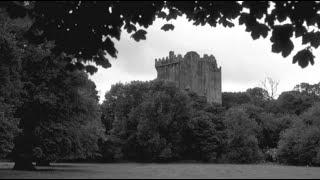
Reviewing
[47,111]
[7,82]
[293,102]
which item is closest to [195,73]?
[293,102]

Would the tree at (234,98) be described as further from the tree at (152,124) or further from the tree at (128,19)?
the tree at (128,19)

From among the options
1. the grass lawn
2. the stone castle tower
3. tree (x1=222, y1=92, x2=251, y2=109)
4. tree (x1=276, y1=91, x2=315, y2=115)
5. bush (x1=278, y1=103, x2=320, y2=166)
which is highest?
the stone castle tower

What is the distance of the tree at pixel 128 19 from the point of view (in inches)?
391

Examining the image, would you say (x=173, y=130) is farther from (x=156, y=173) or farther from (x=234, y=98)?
(x=234, y=98)

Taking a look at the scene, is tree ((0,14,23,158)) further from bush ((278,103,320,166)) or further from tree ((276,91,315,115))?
tree ((276,91,315,115))

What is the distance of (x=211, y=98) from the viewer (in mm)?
125250

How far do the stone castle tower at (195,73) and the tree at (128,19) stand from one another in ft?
375

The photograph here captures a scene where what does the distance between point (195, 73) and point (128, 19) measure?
385ft

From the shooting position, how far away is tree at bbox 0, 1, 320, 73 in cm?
992

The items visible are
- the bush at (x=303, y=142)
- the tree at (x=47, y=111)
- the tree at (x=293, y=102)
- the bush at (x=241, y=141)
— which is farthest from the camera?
the tree at (x=293, y=102)

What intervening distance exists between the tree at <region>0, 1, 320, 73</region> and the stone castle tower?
375ft

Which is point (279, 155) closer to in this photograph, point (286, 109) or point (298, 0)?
point (286, 109)

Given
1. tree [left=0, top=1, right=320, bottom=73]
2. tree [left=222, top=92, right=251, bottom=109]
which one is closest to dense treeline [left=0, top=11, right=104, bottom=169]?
tree [left=0, top=1, right=320, bottom=73]

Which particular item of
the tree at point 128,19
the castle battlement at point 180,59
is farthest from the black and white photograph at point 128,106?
the castle battlement at point 180,59
